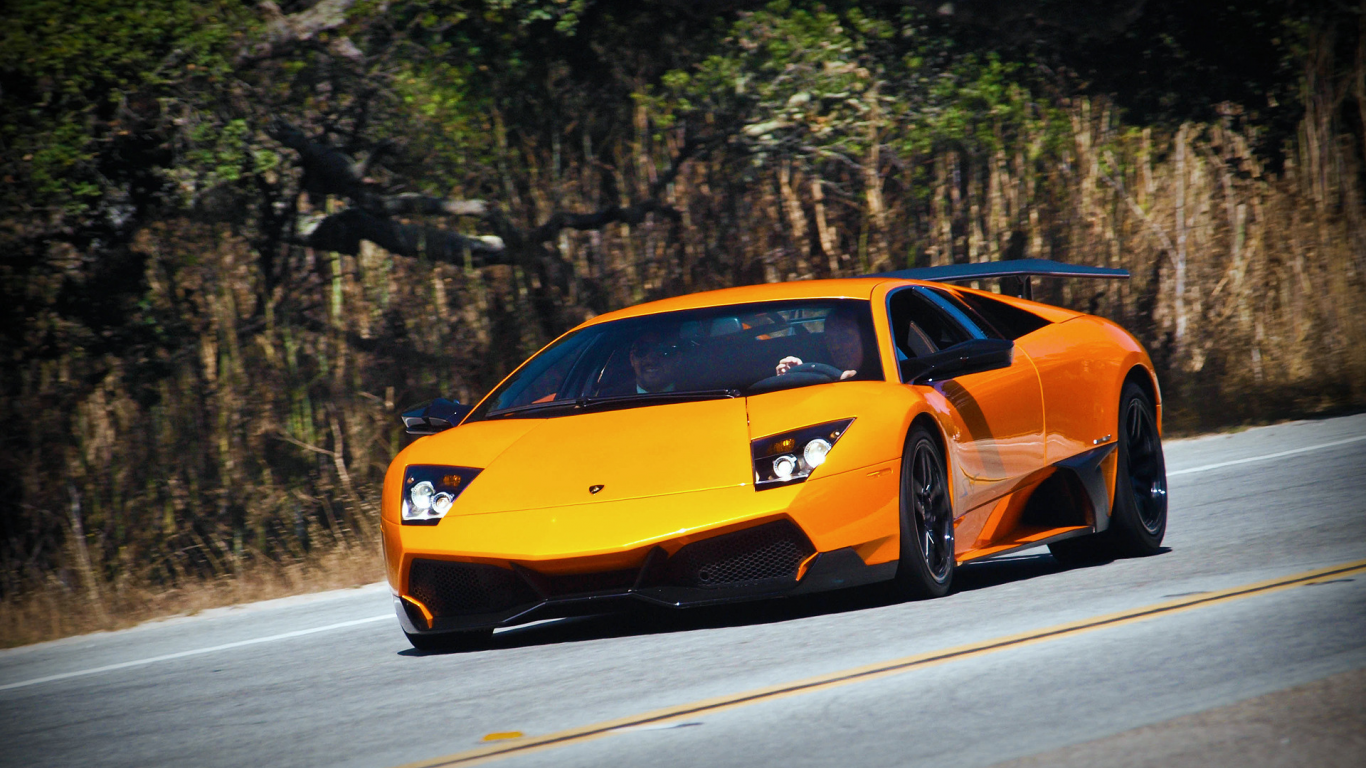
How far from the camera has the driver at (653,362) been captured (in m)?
7.01

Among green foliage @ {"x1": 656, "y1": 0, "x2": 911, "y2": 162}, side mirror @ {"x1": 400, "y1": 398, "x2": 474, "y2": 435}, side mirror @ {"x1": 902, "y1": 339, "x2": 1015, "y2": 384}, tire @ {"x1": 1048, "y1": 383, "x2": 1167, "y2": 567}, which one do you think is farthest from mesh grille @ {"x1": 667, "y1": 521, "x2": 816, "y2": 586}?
green foliage @ {"x1": 656, "y1": 0, "x2": 911, "y2": 162}

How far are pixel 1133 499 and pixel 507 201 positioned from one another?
10437mm

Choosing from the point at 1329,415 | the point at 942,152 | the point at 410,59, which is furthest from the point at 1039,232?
the point at 410,59

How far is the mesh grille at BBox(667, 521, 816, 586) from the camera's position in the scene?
584cm

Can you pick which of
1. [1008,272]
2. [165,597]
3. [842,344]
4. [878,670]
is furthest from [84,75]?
[878,670]

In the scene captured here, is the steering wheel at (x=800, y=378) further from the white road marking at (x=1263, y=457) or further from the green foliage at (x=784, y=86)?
the green foliage at (x=784, y=86)

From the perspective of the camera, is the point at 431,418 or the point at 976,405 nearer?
the point at 976,405

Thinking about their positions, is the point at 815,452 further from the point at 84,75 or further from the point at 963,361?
the point at 84,75

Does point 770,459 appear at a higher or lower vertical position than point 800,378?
lower

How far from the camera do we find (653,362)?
7141mm

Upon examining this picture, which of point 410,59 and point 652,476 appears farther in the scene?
point 410,59

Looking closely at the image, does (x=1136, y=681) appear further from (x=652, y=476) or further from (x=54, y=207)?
(x=54, y=207)

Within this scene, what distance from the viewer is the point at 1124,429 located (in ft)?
25.8

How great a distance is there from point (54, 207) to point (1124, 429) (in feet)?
30.1
